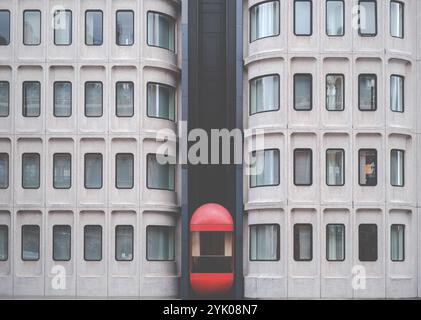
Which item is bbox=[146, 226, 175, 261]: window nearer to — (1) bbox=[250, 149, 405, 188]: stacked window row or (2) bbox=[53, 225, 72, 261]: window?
(2) bbox=[53, 225, 72, 261]: window

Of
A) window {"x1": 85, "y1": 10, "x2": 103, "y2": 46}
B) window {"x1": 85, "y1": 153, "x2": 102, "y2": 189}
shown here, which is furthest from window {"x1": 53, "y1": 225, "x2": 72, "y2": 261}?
window {"x1": 85, "y1": 10, "x2": 103, "y2": 46}

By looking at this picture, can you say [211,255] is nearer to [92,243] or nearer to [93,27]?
[92,243]

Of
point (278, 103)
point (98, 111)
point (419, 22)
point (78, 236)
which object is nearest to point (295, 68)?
point (278, 103)

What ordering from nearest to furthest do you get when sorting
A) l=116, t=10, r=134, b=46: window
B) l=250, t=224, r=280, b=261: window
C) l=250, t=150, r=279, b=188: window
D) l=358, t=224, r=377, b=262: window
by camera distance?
l=358, t=224, r=377, b=262: window, l=250, t=224, r=280, b=261: window, l=250, t=150, r=279, b=188: window, l=116, t=10, r=134, b=46: window

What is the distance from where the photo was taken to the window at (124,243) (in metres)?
62.1

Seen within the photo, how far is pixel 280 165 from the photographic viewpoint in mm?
61438

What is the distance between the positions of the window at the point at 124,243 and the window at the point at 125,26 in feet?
35.9

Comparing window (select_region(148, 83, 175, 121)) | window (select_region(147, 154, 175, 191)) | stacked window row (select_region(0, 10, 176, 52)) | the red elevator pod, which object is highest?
stacked window row (select_region(0, 10, 176, 52))

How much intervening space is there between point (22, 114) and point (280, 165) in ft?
49.6

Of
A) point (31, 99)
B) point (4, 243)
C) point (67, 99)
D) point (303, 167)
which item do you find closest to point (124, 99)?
point (67, 99)

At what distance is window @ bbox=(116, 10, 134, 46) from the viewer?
63.7 m

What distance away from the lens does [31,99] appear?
207 feet

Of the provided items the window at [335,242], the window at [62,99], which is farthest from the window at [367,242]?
the window at [62,99]

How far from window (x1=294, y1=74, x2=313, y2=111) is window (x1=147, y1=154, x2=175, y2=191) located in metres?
8.42
